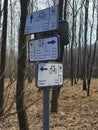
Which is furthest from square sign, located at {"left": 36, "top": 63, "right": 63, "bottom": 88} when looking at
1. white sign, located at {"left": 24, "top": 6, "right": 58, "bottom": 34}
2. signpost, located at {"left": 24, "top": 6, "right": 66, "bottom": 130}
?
white sign, located at {"left": 24, "top": 6, "right": 58, "bottom": 34}

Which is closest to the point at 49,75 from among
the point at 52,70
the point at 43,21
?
the point at 52,70

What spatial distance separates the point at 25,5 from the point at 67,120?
5645 millimetres

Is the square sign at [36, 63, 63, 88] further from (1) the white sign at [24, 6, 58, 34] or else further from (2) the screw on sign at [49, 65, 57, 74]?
(1) the white sign at [24, 6, 58, 34]

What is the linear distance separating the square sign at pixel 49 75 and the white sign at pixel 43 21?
1.24ft

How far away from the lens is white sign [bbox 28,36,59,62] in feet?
12.8

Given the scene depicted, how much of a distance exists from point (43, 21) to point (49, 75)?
1.86ft

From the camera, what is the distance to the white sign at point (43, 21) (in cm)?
392

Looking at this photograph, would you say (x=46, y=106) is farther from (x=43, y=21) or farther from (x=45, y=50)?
(x=43, y=21)

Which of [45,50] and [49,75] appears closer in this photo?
[45,50]

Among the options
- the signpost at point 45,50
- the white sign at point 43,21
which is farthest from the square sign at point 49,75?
the white sign at point 43,21

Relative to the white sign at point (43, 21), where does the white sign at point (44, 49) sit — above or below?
below

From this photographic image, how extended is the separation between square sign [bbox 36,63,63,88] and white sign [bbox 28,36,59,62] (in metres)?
0.10

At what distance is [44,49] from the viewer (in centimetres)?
396

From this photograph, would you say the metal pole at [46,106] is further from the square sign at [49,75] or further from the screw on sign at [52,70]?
the screw on sign at [52,70]
